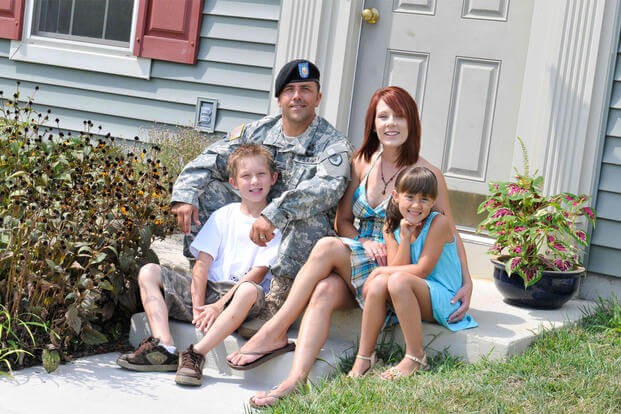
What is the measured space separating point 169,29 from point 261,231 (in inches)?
88.0

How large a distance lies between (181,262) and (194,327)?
0.69 meters

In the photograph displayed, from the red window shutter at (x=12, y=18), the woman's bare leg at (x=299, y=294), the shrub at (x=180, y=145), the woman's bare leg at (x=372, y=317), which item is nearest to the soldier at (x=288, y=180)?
the woman's bare leg at (x=299, y=294)

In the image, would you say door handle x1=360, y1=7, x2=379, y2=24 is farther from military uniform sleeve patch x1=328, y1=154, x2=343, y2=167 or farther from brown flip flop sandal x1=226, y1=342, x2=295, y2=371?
brown flip flop sandal x1=226, y1=342, x2=295, y2=371

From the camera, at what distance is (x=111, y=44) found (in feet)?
16.6

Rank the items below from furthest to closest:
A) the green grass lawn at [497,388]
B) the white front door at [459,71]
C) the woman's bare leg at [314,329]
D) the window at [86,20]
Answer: the window at [86,20] → the white front door at [459,71] → the woman's bare leg at [314,329] → the green grass lawn at [497,388]

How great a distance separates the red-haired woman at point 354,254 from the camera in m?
2.77

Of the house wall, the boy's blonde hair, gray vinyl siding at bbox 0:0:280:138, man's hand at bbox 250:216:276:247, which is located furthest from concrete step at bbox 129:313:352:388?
gray vinyl siding at bbox 0:0:280:138

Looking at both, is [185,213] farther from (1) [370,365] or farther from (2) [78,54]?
(2) [78,54]

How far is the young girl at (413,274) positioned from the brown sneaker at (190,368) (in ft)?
2.04

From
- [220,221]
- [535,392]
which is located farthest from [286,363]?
[535,392]

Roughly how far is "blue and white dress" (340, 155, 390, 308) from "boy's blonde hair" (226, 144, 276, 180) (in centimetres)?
42

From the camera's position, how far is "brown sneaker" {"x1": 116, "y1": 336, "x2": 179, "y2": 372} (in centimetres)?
285

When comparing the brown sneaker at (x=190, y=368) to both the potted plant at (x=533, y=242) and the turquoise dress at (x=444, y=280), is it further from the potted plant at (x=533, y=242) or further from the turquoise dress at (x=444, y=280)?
the potted plant at (x=533, y=242)

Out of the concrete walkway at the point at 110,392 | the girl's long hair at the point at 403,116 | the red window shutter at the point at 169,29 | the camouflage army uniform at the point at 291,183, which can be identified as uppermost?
the red window shutter at the point at 169,29
